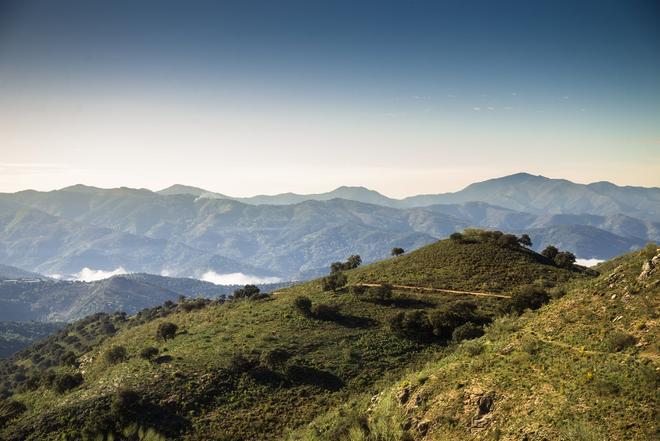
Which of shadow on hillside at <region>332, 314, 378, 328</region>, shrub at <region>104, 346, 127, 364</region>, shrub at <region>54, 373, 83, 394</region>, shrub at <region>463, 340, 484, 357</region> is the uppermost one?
shrub at <region>463, 340, 484, 357</region>

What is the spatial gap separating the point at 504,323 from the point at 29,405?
73.2 meters

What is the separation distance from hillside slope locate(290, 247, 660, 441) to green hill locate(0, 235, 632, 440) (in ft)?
14.2

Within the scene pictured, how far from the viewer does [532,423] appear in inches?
1107

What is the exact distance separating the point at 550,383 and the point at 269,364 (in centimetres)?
3835

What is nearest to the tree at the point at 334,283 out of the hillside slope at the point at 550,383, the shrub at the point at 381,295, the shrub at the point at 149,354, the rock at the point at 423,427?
the shrub at the point at 381,295

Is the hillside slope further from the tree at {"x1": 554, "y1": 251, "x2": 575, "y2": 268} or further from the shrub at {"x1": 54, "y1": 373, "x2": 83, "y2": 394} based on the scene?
the tree at {"x1": 554, "y1": 251, "x2": 575, "y2": 268}

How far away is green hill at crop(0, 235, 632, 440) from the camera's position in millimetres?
49281

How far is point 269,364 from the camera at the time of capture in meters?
58.8

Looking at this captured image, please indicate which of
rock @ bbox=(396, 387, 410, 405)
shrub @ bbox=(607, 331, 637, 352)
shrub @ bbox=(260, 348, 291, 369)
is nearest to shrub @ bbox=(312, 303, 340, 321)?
shrub @ bbox=(260, 348, 291, 369)

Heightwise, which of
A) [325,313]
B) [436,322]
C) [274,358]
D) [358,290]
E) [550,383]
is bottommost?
[274,358]

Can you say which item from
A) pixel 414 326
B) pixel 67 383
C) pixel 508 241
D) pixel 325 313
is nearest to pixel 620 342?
pixel 414 326

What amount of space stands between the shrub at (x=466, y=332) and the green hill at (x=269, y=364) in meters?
0.19

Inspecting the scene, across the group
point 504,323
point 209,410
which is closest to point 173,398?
point 209,410

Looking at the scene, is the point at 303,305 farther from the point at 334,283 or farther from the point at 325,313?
the point at 334,283
